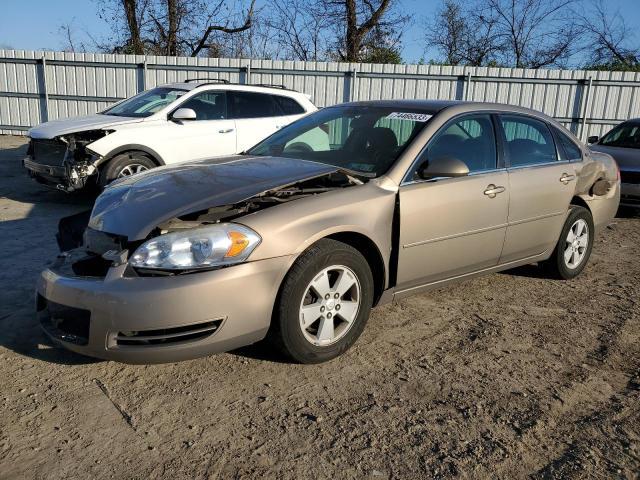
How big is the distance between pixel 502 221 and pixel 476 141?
0.64 meters

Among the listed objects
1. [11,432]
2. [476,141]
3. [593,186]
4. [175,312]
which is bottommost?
[11,432]

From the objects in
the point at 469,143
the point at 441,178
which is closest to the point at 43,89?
the point at 469,143

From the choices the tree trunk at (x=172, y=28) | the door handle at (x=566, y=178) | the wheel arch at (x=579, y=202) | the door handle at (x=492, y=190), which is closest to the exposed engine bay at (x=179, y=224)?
the door handle at (x=492, y=190)

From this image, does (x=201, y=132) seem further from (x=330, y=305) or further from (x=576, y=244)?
(x=330, y=305)

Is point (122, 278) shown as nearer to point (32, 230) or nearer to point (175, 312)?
point (175, 312)

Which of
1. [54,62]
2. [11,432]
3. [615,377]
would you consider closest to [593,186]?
[615,377]

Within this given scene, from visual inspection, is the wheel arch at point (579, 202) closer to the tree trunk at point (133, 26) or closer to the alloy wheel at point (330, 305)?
the alloy wheel at point (330, 305)

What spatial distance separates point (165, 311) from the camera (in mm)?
2768

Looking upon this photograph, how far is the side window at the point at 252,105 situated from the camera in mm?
8477

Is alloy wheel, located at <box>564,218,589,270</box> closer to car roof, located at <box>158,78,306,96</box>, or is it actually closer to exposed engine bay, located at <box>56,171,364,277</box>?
exposed engine bay, located at <box>56,171,364,277</box>

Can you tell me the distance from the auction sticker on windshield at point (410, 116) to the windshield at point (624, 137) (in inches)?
257

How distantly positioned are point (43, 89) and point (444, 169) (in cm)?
1496

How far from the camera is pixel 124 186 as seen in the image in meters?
3.74

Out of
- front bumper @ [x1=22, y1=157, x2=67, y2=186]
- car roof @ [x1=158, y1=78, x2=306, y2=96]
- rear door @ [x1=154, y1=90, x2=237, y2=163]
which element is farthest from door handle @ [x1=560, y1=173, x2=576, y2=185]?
front bumper @ [x1=22, y1=157, x2=67, y2=186]
